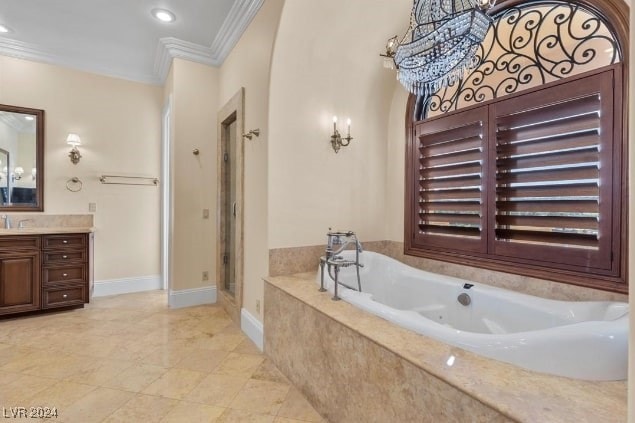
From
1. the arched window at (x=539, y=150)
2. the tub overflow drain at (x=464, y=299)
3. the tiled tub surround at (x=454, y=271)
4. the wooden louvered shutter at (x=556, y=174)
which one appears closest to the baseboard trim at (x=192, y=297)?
the tiled tub surround at (x=454, y=271)

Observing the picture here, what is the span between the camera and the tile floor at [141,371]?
1762mm

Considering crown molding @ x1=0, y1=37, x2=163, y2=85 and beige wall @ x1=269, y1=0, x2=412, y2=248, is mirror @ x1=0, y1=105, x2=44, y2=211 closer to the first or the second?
crown molding @ x1=0, y1=37, x2=163, y2=85

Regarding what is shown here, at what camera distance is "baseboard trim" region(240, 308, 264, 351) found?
8.29 ft

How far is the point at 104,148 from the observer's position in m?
3.96

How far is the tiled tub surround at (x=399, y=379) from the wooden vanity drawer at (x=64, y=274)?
8.77 ft

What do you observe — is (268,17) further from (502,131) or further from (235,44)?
(502,131)

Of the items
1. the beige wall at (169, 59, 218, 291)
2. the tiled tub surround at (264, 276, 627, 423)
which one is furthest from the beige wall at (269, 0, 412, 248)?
the beige wall at (169, 59, 218, 291)

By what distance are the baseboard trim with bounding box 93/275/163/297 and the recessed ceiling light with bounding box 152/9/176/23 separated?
3198 millimetres

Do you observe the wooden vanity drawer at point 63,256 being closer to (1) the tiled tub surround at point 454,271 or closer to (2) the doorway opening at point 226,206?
(2) the doorway opening at point 226,206

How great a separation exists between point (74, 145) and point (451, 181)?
4.31 meters

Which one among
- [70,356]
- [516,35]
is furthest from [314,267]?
[516,35]

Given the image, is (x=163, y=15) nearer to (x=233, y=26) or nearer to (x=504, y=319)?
(x=233, y=26)

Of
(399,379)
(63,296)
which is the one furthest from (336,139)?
(63,296)

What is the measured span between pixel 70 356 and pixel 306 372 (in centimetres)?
193
